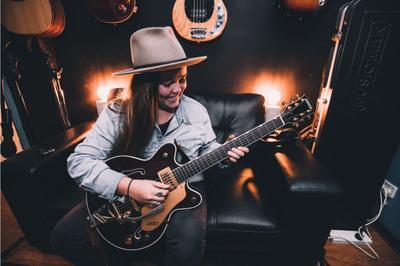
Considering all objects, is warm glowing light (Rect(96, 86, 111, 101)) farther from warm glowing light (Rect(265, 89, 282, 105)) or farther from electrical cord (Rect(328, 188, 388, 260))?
electrical cord (Rect(328, 188, 388, 260))

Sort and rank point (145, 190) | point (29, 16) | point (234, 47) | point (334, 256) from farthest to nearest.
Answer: point (234, 47)
point (29, 16)
point (334, 256)
point (145, 190)

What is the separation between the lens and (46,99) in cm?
208

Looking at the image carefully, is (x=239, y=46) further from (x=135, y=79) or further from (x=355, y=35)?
(x=135, y=79)

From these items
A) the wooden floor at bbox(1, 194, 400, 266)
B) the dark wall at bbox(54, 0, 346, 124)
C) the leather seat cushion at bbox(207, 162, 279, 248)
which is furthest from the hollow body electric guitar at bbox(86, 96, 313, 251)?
the dark wall at bbox(54, 0, 346, 124)

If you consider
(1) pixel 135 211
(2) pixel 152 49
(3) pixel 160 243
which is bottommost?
(3) pixel 160 243

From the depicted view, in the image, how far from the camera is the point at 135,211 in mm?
958

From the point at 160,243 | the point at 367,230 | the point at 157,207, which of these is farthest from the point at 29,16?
the point at 367,230

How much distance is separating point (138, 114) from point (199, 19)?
99cm

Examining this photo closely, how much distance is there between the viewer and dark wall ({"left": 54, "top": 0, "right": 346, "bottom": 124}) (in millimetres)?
1654

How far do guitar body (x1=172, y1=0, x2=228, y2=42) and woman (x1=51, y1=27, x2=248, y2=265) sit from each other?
626 millimetres

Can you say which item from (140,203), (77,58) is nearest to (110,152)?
(140,203)

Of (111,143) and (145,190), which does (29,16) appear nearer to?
(111,143)

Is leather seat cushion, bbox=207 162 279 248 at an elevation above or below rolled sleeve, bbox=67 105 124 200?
below

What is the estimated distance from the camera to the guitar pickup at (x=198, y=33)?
159cm
